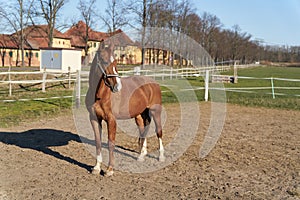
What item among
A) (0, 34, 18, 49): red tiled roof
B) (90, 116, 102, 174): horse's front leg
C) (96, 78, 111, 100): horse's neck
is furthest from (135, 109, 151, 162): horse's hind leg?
(0, 34, 18, 49): red tiled roof

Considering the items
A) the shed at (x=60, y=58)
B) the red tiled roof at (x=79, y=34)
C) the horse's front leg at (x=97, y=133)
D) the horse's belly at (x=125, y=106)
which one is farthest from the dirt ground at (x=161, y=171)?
the red tiled roof at (x=79, y=34)

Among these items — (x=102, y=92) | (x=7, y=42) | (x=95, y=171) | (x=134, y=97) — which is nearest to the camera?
(x=102, y=92)

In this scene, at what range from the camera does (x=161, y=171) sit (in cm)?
439

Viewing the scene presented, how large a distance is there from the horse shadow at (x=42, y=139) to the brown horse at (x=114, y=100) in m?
1.06

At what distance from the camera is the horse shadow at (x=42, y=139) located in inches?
216

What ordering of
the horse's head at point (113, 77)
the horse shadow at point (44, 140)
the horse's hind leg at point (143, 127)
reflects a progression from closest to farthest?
the horse's head at point (113, 77)
the horse's hind leg at point (143, 127)
the horse shadow at point (44, 140)

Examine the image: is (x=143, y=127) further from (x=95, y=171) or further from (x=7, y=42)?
(x=7, y=42)

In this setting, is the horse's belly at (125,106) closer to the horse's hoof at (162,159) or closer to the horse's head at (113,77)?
the horse's head at (113,77)

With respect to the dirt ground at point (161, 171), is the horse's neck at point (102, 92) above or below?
above

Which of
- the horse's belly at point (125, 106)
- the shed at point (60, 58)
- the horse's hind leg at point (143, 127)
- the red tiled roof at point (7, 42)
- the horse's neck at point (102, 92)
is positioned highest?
the red tiled roof at point (7, 42)

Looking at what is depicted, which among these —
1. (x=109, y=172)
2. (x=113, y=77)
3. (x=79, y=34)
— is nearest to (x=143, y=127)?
(x=109, y=172)

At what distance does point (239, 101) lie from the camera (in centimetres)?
1248

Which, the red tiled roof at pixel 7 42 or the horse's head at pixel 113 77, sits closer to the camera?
the horse's head at pixel 113 77

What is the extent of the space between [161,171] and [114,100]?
1183 millimetres
